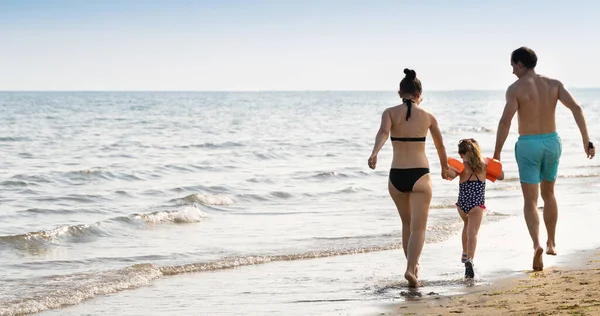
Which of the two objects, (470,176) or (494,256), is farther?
(494,256)

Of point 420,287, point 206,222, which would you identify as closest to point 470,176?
point 420,287

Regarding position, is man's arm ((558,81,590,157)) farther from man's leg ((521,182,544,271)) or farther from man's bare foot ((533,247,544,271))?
man's bare foot ((533,247,544,271))

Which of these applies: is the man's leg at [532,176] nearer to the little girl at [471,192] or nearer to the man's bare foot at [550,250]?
the little girl at [471,192]

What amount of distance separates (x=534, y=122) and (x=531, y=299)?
1.97m

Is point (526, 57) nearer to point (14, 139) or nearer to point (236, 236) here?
point (236, 236)

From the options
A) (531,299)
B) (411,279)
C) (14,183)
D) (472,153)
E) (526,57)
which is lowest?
(14,183)

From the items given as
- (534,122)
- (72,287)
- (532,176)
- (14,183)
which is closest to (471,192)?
(532,176)

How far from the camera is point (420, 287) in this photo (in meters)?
7.19

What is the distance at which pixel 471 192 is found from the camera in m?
7.67

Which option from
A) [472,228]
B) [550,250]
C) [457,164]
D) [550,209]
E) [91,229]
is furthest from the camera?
[91,229]

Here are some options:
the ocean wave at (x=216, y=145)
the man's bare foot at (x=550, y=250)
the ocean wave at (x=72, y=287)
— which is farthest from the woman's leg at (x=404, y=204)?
the ocean wave at (x=216, y=145)

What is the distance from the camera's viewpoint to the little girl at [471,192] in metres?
7.57

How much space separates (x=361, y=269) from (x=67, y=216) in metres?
6.34

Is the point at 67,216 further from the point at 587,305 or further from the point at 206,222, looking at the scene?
the point at 587,305
